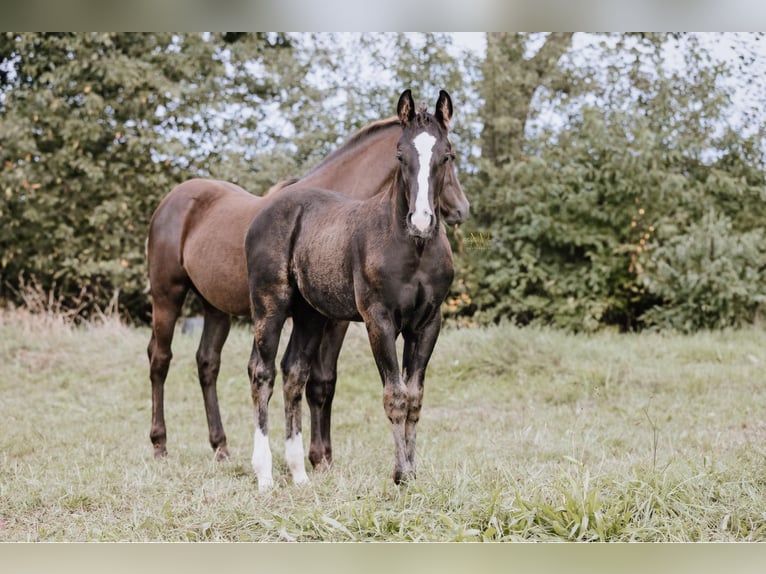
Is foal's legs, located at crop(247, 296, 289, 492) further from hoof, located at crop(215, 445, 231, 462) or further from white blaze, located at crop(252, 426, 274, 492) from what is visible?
hoof, located at crop(215, 445, 231, 462)

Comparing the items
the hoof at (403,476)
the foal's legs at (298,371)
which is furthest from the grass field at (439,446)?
the foal's legs at (298,371)

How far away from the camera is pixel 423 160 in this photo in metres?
3.26

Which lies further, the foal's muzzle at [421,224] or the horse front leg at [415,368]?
the horse front leg at [415,368]

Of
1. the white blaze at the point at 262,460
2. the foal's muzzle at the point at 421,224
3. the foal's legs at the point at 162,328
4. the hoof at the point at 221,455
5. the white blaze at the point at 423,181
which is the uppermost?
the white blaze at the point at 423,181

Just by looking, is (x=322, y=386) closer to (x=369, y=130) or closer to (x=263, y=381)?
(x=263, y=381)

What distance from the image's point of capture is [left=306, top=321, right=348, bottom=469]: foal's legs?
4297 mm

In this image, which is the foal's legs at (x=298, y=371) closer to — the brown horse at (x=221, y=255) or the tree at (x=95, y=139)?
the brown horse at (x=221, y=255)

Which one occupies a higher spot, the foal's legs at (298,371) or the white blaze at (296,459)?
the foal's legs at (298,371)

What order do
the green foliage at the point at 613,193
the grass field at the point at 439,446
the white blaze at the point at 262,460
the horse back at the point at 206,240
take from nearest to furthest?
the grass field at the point at 439,446, the white blaze at the point at 262,460, the horse back at the point at 206,240, the green foliage at the point at 613,193

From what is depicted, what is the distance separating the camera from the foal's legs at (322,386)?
4.30 m

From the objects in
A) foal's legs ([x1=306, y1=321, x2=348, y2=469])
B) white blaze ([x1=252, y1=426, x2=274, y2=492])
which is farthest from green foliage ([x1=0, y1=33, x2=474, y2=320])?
white blaze ([x1=252, y1=426, x2=274, y2=492])

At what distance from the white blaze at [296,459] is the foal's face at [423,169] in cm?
137
